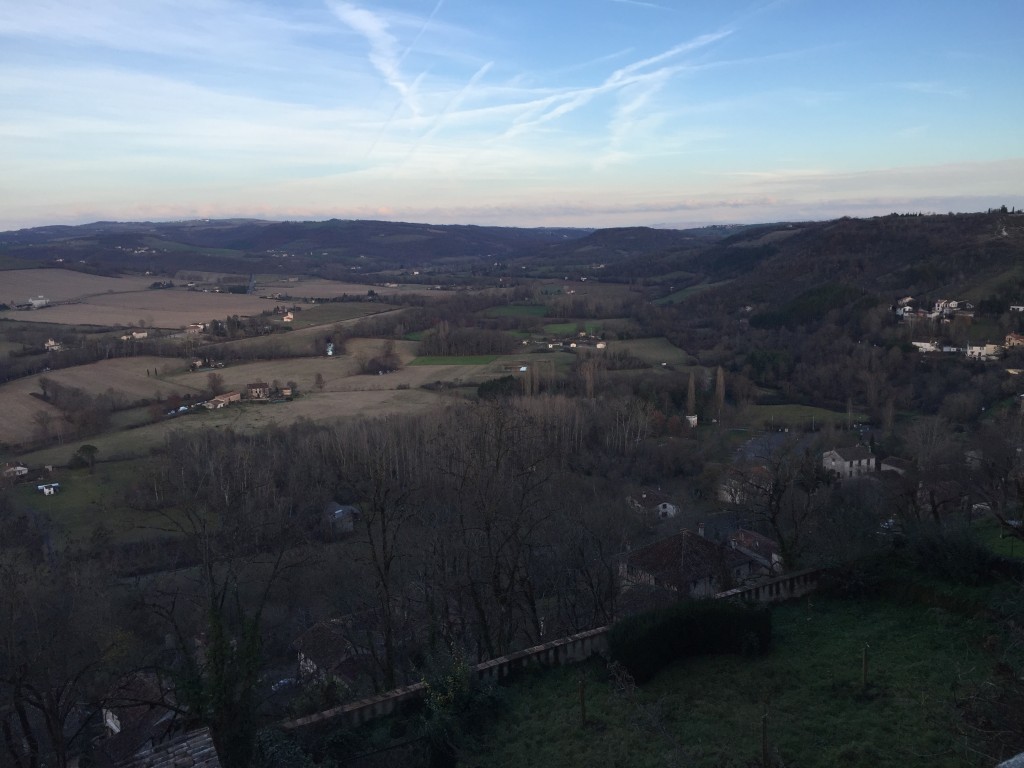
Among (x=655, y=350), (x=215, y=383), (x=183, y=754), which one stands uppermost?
(x=183, y=754)

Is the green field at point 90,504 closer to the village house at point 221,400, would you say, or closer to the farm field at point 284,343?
the village house at point 221,400

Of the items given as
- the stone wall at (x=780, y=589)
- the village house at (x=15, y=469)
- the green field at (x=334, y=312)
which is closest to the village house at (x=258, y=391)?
the village house at (x=15, y=469)

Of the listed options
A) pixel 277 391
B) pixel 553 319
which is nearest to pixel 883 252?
pixel 553 319

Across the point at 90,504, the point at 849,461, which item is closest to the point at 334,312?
the point at 90,504

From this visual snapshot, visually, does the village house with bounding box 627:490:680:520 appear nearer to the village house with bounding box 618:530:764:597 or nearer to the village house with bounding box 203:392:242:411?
the village house with bounding box 618:530:764:597

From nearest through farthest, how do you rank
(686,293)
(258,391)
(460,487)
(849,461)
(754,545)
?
1. (460,487)
2. (754,545)
3. (849,461)
4. (258,391)
5. (686,293)

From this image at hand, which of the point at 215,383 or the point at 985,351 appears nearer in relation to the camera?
the point at 985,351

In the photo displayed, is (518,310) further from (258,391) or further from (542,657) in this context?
(542,657)
